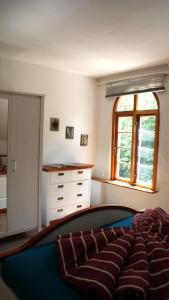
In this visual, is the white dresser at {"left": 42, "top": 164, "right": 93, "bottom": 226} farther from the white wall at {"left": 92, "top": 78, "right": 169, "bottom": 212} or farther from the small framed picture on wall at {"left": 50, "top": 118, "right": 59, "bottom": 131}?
the small framed picture on wall at {"left": 50, "top": 118, "right": 59, "bottom": 131}

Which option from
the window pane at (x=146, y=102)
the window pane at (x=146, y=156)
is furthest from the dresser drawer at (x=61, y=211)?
the window pane at (x=146, y=102)

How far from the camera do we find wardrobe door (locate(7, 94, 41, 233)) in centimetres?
316

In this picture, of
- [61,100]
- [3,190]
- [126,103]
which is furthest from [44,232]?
[126,103]

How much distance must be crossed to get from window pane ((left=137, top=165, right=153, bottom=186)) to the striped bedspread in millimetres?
2198

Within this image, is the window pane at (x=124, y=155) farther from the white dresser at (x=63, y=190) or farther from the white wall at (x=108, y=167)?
the white dresser at (x=63, y=190)

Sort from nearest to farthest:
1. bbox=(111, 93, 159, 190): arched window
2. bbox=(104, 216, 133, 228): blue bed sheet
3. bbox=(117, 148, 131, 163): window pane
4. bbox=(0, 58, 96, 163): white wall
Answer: bbox=(104, 216, 133, 228): blue bed sheet → bbox=(0, 58, 96, 163): white wall → bbox=(111, 93, 159, 190): arched window → bbox=(117, 148, 131, 163): window pane

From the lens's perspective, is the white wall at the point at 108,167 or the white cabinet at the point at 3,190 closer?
the white cabinet at the point at 3,190

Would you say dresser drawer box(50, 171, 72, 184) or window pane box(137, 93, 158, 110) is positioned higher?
window pane box(137, 93, 158, 110)

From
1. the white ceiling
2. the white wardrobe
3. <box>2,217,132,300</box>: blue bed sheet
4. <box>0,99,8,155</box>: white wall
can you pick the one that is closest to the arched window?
the white ceiling

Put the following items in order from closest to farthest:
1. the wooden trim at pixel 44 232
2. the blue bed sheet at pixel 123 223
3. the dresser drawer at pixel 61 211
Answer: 1. the wooden trim at pixel 44 232
2. the blue bed sheet at pixel 123 223
3. the dresser drawer at pixel 61 211

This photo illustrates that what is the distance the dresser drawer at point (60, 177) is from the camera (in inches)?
149

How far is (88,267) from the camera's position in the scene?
4.38ft

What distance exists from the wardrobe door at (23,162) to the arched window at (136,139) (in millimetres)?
1670

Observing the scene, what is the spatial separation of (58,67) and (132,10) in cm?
214
